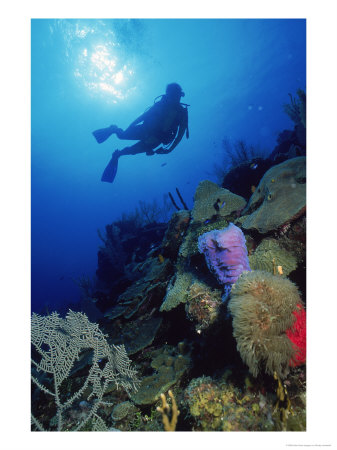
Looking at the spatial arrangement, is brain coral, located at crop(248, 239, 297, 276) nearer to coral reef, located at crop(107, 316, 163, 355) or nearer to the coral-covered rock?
the coral-covered rock

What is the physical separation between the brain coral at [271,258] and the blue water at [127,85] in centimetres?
1078

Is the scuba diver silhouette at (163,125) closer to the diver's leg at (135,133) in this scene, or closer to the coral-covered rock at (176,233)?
the diver's leg at (135,133)

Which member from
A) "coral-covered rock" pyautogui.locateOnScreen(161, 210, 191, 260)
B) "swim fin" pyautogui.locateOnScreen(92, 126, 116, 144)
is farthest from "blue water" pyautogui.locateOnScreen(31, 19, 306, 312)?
"coral-covered rock" pyautogui.locateOnScreen(161, 210, 191, 260)

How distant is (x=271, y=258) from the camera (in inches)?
107

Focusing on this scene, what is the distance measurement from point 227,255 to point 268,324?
98cm

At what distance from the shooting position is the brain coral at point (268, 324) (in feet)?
5.55

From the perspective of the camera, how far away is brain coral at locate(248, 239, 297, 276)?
2623 millimetres

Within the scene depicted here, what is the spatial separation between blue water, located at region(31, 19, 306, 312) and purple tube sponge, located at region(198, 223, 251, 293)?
10.6m

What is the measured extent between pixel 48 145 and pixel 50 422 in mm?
56418

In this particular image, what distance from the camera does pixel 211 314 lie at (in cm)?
258

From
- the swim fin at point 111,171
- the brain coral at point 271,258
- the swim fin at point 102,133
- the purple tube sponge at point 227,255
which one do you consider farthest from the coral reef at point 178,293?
the swim fin at point 102,133

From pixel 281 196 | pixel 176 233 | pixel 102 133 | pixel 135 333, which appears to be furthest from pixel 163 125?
pixel 135 333

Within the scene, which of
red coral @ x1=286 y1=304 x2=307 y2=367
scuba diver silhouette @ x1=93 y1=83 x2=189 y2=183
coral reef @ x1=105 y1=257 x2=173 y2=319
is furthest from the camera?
scuba diver silhouette @ x1=93 y1=83 x2=189 y2=183
